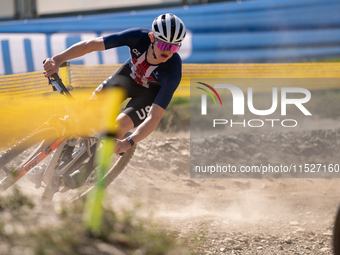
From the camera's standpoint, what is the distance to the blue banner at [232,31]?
30.2ft

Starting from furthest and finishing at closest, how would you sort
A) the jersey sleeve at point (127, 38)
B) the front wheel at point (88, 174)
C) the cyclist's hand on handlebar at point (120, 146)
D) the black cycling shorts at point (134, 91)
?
1. the black cycling shorts at point (134, 91)
2. the front wheel at point (88, 174)
3. the jersey sleeve at point (127, 38)
4. the cyclist's hand on handlebar at point (120, 146)

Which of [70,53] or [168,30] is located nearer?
[168,30]

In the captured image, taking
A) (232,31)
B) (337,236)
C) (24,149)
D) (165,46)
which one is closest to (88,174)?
(24,149)

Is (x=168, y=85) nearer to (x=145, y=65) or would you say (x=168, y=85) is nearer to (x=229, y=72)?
(x=145, y=65)

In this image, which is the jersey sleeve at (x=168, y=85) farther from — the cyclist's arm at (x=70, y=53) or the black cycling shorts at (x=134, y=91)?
the cyclist's arm at (x=70, y=53)

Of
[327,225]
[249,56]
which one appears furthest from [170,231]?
[249,56]

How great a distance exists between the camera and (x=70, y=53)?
4.28 m

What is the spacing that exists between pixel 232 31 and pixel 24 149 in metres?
7.11

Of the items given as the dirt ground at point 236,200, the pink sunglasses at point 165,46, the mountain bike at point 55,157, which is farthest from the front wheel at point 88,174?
the pink sunglasses at point 165,46

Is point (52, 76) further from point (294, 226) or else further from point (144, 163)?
point (294, 226)

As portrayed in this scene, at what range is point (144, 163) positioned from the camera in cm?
698

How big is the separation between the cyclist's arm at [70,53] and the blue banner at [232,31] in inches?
189

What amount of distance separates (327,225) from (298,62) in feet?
18.8

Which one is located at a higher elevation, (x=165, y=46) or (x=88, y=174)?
(x=165, y=46)
